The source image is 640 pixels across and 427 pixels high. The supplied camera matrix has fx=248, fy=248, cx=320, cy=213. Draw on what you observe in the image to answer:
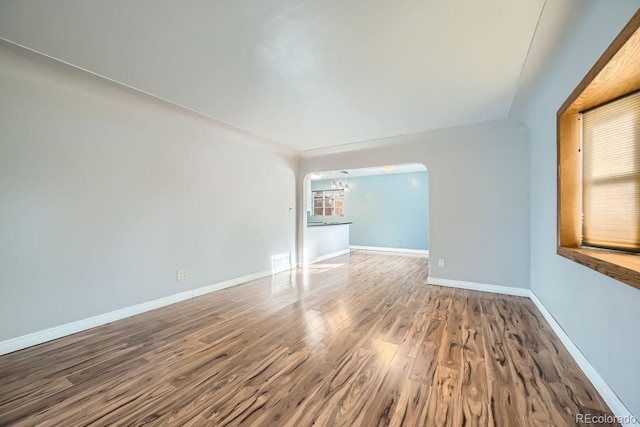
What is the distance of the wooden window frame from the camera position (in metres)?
1.31

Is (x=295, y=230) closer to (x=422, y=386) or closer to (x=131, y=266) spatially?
(x=131, y=266)

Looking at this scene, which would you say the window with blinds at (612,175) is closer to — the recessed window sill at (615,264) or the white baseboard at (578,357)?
the recessed window sill at (615,264)

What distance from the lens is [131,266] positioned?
116 inches

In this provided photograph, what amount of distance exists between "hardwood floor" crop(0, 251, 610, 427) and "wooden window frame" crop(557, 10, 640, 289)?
0.88 metres

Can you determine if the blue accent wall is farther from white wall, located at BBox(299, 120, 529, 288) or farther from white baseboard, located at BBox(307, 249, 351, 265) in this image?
white wall, located at BBox(299, 120, 529, 288)

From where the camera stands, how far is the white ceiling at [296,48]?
164 centimetres

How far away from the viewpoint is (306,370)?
1884 mm

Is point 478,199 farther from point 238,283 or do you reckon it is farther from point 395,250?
point 395,250

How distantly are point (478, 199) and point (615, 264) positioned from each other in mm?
2664

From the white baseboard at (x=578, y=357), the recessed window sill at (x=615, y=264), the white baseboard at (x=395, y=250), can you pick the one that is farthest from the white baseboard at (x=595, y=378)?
the white baseboard at (x=395, y=250)

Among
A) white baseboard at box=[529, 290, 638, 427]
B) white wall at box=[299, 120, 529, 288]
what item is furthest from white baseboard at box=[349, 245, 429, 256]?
white baseboard at box=[529, 290, 638, 427]

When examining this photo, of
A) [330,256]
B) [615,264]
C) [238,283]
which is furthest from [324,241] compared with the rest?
[615,264]

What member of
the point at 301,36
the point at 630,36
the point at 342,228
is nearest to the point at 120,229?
the point at 301,36

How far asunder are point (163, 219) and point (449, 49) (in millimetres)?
3636
